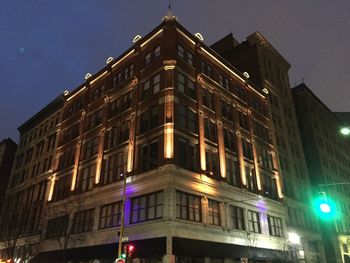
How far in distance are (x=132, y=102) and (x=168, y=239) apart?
1629cm

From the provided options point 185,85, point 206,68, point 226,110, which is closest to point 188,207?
point 185,85

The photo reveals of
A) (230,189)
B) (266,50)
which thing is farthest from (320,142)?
(230,189)

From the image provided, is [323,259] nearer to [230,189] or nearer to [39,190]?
[230,189]

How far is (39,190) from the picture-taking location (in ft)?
158

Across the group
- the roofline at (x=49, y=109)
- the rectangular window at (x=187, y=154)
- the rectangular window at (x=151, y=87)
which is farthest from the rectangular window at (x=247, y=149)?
the roofline at (x=49, y=109)

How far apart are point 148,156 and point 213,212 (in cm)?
832

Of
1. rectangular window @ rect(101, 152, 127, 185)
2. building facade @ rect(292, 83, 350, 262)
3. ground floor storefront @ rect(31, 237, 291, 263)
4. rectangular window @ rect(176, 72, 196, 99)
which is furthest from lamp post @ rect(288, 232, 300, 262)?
rectangular window @ rect(101, 152, 127, 185)

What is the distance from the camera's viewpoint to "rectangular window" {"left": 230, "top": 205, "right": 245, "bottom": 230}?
33625mm

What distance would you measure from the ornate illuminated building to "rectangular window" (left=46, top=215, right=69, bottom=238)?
0.16 m

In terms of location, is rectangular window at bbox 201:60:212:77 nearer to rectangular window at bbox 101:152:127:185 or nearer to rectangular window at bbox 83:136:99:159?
rectangular window at bbox 101:152:127:185

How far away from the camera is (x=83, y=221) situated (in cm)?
3597

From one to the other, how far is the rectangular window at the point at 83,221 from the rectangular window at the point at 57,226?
1359 mm

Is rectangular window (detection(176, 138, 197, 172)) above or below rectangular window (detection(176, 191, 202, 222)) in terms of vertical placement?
above

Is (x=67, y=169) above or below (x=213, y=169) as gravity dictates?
above
